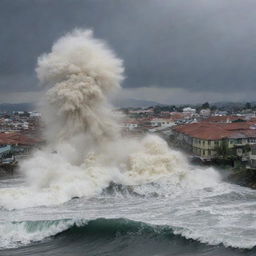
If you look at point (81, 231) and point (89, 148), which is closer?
point (81, 231)

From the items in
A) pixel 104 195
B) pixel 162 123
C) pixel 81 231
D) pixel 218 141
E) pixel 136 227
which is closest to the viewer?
pixel 136 227

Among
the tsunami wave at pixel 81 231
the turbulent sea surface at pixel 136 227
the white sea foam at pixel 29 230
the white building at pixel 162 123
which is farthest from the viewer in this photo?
the white building at pixel 162 123

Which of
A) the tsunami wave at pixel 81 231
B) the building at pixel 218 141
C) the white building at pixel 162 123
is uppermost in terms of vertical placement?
the white building at pixel 162 123

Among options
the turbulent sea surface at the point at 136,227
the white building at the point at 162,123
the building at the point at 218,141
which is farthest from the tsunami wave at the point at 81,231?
the white building at the point at 162,123

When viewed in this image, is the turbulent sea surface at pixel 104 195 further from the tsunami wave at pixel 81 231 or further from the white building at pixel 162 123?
the white building at pixel 162 123

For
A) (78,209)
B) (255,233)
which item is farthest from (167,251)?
(78,209)

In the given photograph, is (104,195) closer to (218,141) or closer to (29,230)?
(29,230)

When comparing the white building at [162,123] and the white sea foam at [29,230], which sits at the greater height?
the white building at [162,123]

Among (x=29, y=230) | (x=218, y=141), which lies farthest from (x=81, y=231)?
(x=218, y=141)

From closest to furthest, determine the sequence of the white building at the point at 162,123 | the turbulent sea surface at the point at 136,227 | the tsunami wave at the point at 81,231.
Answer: the turbulent sea surface at the point at 136,227 → the tsunami wave at the point at 81,231 → the white building at the point at 162,123

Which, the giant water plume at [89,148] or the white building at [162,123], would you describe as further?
the white building at [162,123]
